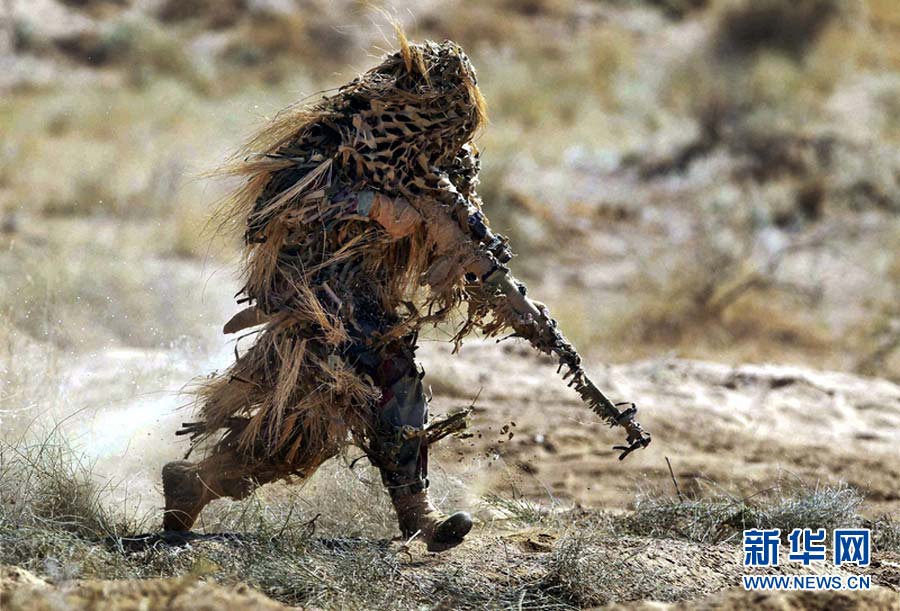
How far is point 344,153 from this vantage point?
12.2 ft

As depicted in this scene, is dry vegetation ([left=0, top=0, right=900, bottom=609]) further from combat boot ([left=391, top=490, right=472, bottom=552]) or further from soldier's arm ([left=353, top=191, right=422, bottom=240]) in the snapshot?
soldier's arm ([left=353, top=191, right=422, bottom=240])

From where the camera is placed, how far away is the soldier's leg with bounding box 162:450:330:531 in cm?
387

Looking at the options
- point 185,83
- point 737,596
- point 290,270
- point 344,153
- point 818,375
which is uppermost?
point 185,83

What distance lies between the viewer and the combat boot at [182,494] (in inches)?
154

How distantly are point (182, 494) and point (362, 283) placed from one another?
914 millimetres

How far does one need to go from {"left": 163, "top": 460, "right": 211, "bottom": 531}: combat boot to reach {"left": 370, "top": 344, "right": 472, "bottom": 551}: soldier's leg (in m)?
0.58

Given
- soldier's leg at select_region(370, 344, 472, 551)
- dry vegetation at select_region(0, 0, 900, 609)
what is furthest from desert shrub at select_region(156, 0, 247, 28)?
soldier's leg at select_region(370, 344, 472, 551)

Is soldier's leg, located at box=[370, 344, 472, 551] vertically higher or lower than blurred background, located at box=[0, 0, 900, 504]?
lower

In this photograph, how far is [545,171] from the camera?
13211 mm

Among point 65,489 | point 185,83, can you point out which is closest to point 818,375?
point 65,489

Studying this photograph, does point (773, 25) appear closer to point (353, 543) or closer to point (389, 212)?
point (389, 212)

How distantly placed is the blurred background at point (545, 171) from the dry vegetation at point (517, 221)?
4cm

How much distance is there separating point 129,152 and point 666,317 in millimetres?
6509

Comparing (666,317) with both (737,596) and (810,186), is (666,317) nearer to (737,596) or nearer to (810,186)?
(810,186)
